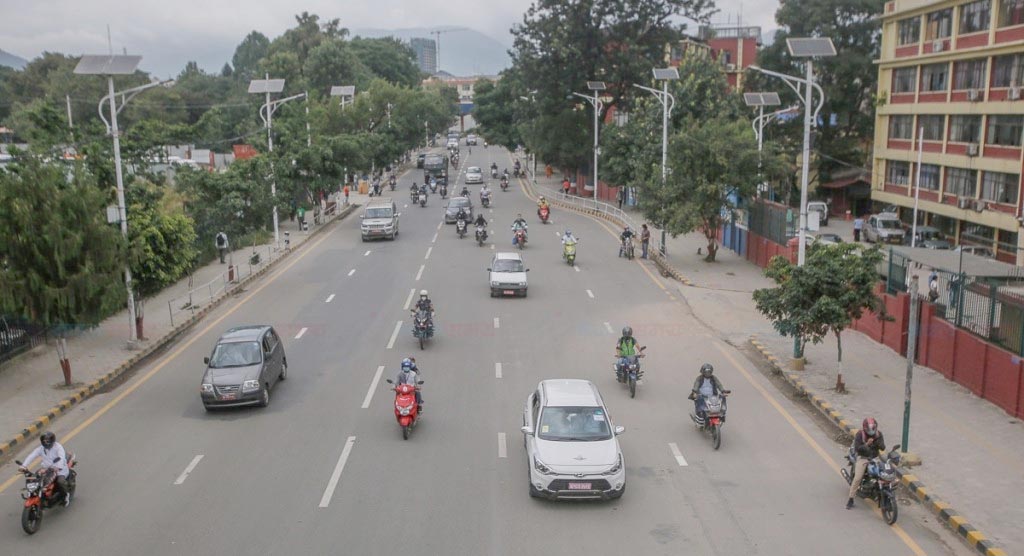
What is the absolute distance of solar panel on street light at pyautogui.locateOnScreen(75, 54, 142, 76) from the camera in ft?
77.0

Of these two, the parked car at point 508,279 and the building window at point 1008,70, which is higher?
the building window at point 1008,70

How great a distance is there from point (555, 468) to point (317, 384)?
887cm

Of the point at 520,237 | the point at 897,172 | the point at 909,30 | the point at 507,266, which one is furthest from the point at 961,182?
the point at 507,266

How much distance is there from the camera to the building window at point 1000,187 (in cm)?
4071

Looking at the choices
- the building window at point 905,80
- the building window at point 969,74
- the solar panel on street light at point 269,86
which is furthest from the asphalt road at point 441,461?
the building window at point 905,80

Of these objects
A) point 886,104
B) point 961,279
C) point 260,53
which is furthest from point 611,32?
point 260,53

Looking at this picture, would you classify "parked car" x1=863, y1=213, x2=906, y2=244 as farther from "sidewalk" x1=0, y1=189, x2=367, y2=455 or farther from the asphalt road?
"sidewalk" x1=0, y1=189, x2=367, y2=455

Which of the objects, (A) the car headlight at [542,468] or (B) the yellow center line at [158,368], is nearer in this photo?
(A) the car headlight at [542,468]

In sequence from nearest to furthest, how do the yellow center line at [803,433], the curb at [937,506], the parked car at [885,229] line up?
the curb at [937,506] → the yellow center line at [803,433] → the parked car at [885,229]

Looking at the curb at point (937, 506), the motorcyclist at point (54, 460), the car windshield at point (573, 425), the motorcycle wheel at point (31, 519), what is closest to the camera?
the curb at point (937, 506)

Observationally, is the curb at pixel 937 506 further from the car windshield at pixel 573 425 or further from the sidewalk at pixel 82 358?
the sidewalk at pixel 82 358

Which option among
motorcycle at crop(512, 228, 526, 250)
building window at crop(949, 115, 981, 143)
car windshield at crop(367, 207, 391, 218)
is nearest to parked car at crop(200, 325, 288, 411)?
motorcycle at crop(512, 228, 526, 250)

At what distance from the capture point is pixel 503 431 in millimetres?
16828

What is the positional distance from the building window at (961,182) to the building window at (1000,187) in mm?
746
